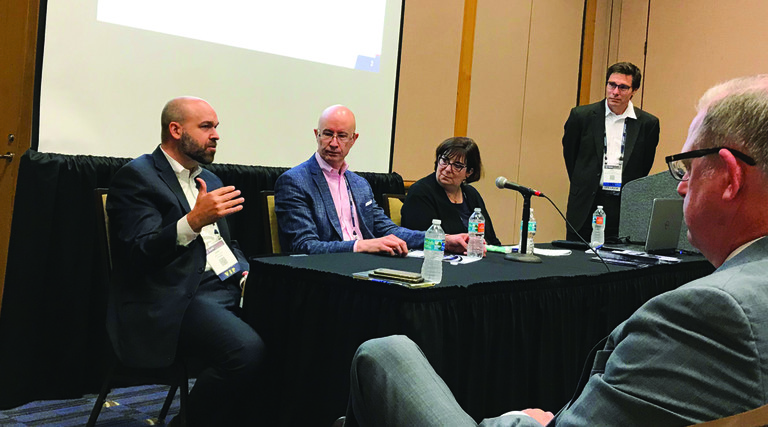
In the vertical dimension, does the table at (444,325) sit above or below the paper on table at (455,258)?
below

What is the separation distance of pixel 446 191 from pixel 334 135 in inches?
28.6

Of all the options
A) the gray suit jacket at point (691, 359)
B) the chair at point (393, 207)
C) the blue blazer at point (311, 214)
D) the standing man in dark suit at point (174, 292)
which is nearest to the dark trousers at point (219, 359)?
the standing man in dark suit at point (174, 292)

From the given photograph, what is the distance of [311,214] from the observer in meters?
3.00

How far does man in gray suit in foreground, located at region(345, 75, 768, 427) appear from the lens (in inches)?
31.4

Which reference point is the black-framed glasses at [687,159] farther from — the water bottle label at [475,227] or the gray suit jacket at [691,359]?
the water bottle label at [475,227]

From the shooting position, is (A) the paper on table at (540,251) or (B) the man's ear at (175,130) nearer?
(B) the man's ear at (175,130)

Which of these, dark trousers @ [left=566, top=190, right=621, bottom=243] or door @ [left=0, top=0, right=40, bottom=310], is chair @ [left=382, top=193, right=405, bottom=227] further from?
door @ [left=0, top=0, right=40, bottom=310]

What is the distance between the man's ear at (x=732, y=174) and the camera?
950 mm

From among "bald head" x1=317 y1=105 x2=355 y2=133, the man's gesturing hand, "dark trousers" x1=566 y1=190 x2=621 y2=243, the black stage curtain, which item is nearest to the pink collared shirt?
"bald head" x1=317 y1=105 x2=355 y2=133

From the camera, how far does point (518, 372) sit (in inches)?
87.6

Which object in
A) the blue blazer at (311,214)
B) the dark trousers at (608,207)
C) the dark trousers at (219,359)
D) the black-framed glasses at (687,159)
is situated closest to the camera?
the black-framed glasses at (687,159)

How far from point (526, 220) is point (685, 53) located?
410cm

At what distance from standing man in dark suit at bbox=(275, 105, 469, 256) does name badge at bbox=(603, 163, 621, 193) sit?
6.25 ft

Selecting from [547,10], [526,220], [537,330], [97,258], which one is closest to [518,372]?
[537,330]
